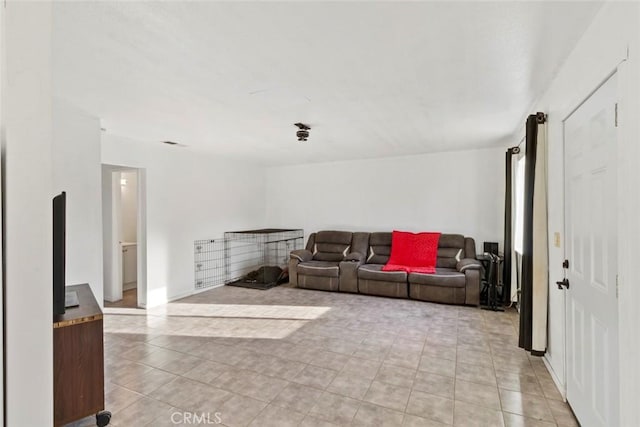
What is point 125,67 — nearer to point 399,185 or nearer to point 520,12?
point 520,12

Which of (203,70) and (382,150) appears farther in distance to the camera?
(382,150)

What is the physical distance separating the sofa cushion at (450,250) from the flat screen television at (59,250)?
4.68 meters

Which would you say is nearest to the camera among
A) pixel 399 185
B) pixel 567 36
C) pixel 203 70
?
pixel 567 36

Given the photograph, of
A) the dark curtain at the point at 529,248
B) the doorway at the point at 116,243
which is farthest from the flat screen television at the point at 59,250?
the dark curtain at the point at 529,248

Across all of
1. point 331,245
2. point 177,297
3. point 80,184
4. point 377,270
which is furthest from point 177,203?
point 377,270

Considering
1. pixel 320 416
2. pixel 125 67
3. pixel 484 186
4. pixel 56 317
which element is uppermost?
pixel 125 67

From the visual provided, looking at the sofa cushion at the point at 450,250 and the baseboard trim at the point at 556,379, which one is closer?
the baseboard trim at the point at 556,379

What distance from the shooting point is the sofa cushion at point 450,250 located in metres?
5.07

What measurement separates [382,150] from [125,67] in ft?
12.6

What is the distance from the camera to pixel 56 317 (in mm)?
1900

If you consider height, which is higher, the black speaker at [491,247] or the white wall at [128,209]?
the white wall at [128,209]

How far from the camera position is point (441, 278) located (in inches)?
179

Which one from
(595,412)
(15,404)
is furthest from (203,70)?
(595,412)

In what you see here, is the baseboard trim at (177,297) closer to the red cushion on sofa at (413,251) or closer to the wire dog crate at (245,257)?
the wire dog crate at (245,257)
